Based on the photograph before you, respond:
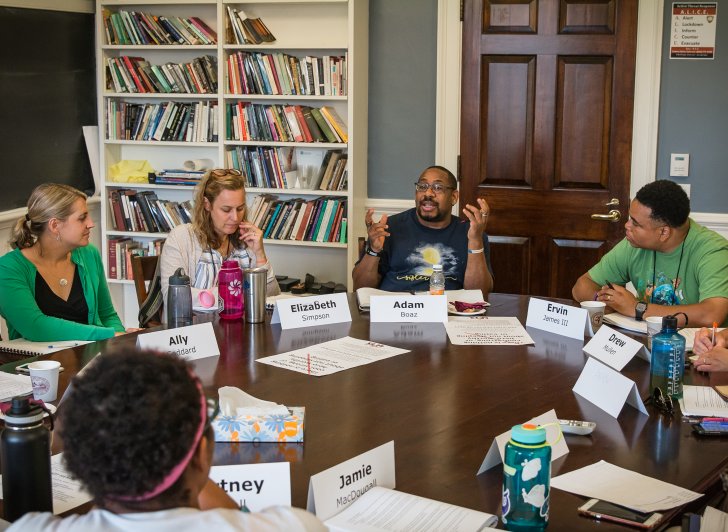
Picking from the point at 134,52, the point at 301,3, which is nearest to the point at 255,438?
the point at 301,3

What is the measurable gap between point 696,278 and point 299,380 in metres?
1.58

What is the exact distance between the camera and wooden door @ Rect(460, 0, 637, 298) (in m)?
4.67

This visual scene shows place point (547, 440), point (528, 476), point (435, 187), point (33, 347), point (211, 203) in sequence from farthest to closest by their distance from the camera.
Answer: point (435, 187) → point (211, 203) → point (33, 347) → point (547, 440) → point (528, 476)

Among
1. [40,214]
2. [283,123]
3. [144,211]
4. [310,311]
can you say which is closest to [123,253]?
[144,211]

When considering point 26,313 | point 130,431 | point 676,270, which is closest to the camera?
point 130,431

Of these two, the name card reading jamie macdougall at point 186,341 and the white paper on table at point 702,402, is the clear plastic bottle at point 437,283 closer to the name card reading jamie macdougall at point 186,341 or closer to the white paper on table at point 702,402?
the name card reading jamie macdougall at point 186,341

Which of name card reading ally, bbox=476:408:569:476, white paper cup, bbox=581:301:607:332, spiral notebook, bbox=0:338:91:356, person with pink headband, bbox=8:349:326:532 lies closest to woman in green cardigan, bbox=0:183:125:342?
spiral notebook, bbox=0:338:91:356

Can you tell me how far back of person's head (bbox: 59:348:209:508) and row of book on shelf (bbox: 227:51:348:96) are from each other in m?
3.88

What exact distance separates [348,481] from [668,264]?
6.71 feet

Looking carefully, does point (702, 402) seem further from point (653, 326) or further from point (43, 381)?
point (43, 381)

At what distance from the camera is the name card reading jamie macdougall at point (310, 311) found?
2.93 meters

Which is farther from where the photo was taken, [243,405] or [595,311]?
[595,311]

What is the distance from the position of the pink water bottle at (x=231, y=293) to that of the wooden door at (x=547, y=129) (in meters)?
2.20

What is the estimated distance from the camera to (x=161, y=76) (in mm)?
5168
